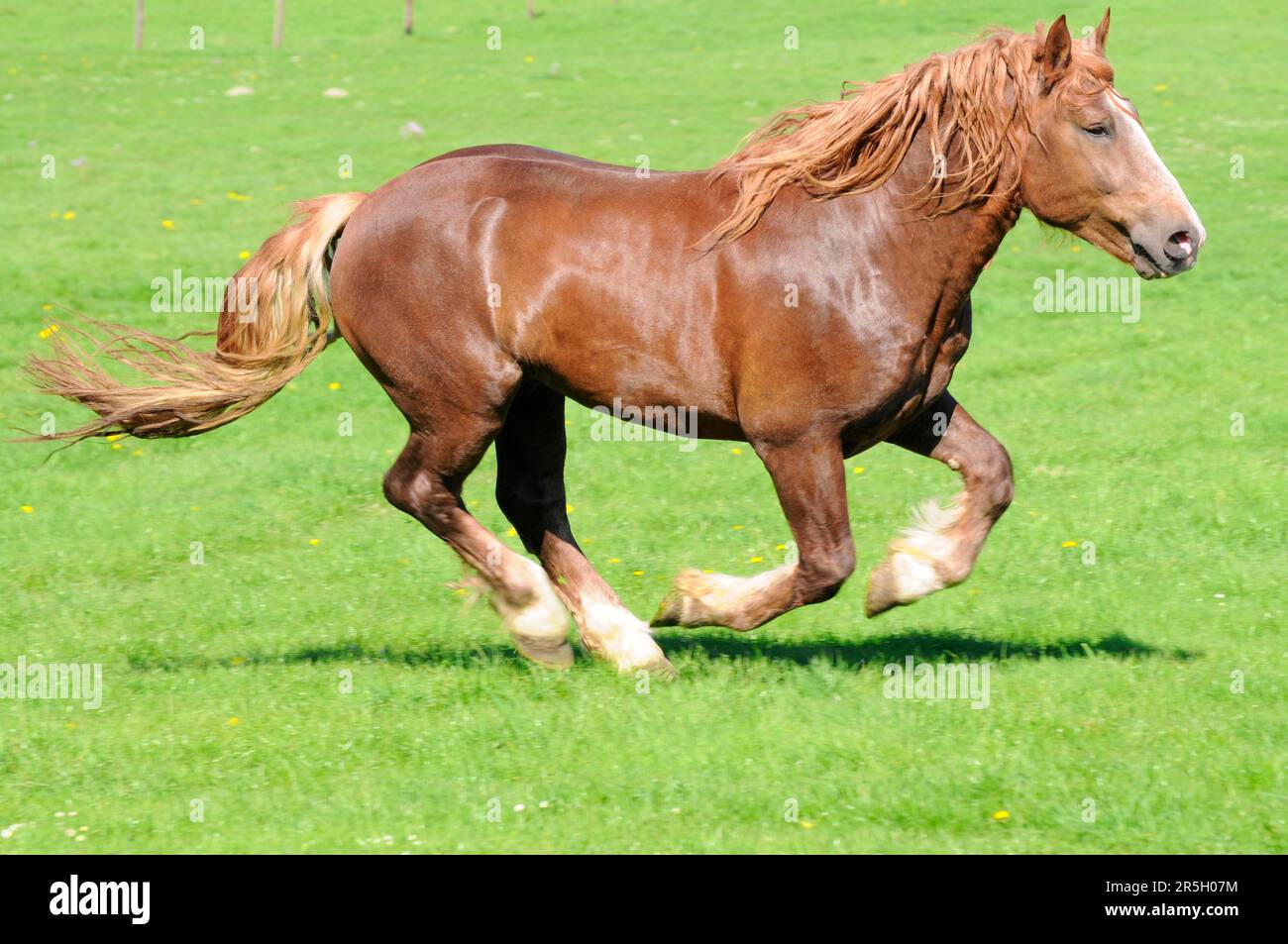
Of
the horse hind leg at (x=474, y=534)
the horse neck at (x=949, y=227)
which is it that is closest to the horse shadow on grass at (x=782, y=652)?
the horse hind leg at (x=474, y=534)

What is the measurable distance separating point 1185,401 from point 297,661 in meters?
7.46

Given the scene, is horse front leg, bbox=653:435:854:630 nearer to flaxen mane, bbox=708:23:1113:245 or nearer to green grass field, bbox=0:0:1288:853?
green grass field, bbox=0:0:1288:853

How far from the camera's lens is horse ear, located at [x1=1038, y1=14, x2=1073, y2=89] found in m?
5.79

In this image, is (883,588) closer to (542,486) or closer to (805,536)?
(805,536)

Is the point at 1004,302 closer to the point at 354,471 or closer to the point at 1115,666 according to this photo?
the point at 354,471

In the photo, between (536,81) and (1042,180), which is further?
(536,81)

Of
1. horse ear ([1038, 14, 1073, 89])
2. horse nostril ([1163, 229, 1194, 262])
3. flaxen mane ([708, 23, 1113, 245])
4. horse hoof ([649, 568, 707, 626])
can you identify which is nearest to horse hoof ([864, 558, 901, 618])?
horse hoof ([649, 568, 707, 626])

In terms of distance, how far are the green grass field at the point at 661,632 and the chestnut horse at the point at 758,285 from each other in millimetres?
504

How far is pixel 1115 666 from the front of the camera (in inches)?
267

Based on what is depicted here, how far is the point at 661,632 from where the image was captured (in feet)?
26.2

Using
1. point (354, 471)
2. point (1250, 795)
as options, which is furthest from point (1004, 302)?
point (1250, 795)

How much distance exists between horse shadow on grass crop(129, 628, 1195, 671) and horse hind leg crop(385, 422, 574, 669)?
13.9 inches

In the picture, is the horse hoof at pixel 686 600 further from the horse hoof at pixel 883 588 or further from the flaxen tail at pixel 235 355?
the flaxen tail at pixel 235 355

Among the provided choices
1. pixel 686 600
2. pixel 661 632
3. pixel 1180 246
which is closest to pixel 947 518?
pixel 686 600
